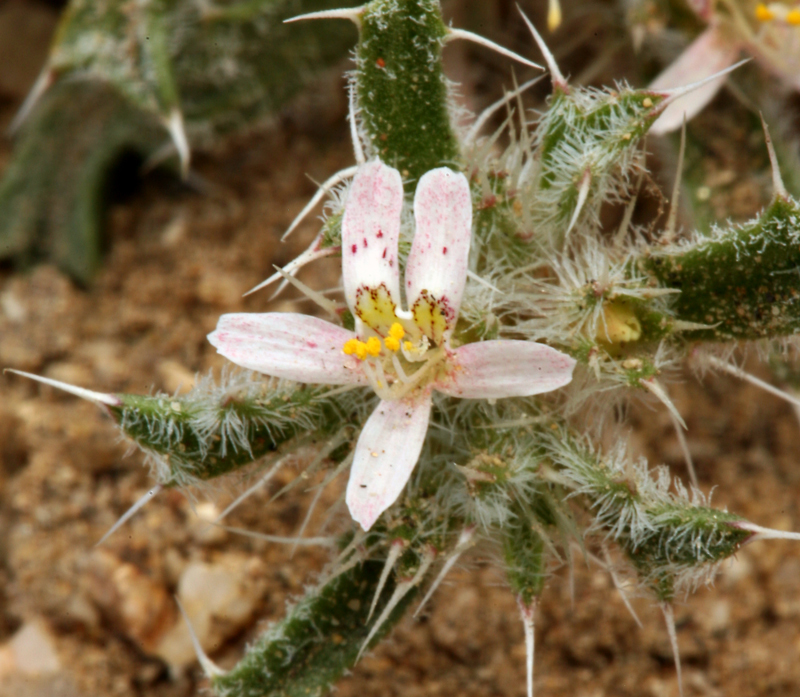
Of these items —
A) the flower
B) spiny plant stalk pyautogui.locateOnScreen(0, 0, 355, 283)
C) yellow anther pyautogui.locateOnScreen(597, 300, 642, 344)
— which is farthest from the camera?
spiny plant stalk pyautogui.locateOnScreen(0, 0, 355, 283)

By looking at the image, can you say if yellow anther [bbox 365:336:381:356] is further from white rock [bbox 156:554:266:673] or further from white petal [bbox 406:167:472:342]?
white rock [bbox 156:554:266:673]

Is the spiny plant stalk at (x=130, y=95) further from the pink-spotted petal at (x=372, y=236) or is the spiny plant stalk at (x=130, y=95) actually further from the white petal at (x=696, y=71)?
the white petal at (x=696, y=71)

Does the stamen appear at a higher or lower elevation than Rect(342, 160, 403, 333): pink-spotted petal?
lower

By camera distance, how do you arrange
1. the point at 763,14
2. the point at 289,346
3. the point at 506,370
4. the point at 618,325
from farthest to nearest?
1. the point at 763,14
2. the point at 618,325
3. the point at 289,346
4. the point at 506,370

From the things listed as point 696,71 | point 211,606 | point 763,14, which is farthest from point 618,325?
point 211,606

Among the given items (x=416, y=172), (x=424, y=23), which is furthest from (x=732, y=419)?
(x=424, y=23)

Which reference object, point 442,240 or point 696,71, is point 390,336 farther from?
point 696,71

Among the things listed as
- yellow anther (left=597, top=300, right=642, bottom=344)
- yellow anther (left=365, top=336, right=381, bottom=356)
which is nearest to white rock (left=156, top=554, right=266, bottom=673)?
yellow anther (left=365, top=336, right=381, bottom=356)
